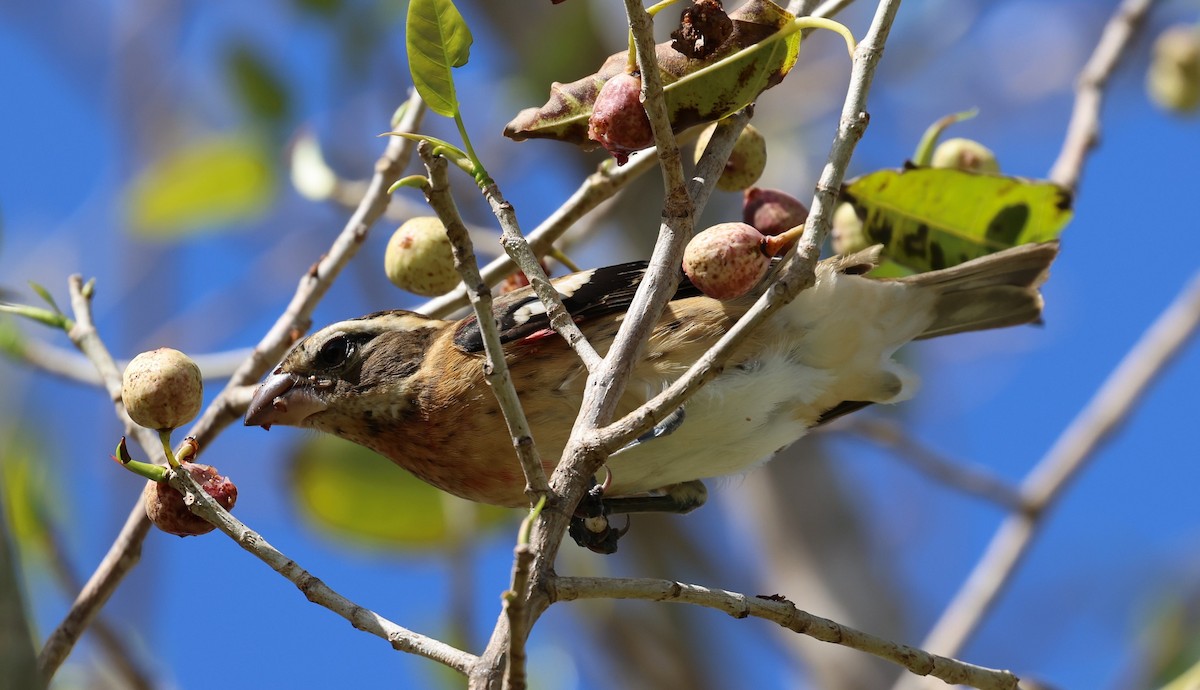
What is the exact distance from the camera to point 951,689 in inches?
198

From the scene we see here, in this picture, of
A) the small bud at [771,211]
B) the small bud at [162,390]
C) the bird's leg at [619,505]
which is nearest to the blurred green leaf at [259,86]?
the bird's leg at [619,505]

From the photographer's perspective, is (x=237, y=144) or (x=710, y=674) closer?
(x=237, y=144)

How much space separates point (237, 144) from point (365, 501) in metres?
1.98

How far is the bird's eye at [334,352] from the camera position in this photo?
14.1 ft

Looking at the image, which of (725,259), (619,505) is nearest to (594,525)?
(619,505)

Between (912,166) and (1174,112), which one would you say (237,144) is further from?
(1174,112)

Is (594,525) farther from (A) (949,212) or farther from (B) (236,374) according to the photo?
(A) (949,212)

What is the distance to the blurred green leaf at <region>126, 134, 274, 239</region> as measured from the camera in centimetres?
604

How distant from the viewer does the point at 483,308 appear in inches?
89.9

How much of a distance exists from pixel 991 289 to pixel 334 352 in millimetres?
2306

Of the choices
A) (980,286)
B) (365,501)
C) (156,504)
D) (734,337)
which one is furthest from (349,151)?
(734,337)

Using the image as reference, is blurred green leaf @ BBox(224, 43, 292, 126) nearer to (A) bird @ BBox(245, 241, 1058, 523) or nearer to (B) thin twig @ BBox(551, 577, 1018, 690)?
(A) bird @ BBox(245, 241, 1058, 523)

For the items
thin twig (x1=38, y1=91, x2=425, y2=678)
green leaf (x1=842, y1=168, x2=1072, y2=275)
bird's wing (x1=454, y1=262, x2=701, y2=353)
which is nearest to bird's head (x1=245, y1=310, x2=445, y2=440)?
bird's wing (x1=454, y1=262, x2=701, y2=353)

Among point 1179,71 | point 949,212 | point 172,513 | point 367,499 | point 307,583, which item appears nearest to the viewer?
point 307,583
